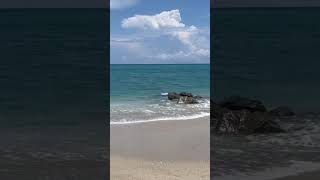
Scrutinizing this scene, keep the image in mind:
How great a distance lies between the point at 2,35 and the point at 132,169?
2150cm

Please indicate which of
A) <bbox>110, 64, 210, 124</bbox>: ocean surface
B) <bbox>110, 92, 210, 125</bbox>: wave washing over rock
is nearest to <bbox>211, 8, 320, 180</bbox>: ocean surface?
<bbox>110, 92, 210, 125</bbox>: wave washing over rock

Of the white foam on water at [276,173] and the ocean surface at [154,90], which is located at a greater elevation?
the ocean surface at [154,90]

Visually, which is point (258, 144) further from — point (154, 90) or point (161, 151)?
point (154, 90)

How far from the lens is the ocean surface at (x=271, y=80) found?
560cm

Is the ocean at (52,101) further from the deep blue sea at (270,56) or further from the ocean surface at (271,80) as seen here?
the deep blue sea at (270,56)

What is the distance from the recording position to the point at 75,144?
702cm

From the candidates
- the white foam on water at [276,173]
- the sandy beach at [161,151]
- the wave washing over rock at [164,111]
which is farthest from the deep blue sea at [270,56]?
the white foam on water at [276,173]

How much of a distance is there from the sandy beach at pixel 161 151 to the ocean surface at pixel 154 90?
37.0 inches

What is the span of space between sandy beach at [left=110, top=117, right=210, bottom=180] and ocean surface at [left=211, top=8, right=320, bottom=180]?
0.97 feet

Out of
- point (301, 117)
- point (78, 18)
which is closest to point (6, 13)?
point (78, 18)

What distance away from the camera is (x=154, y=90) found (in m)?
18.1

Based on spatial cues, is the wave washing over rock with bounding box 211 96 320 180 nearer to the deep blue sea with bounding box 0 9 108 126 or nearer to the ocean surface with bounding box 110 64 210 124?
the ocean surface with bounding box 110 64 210 124

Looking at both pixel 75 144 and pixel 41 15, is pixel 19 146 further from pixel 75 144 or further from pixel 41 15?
pixel 41 15

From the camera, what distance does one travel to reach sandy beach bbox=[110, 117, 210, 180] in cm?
527
